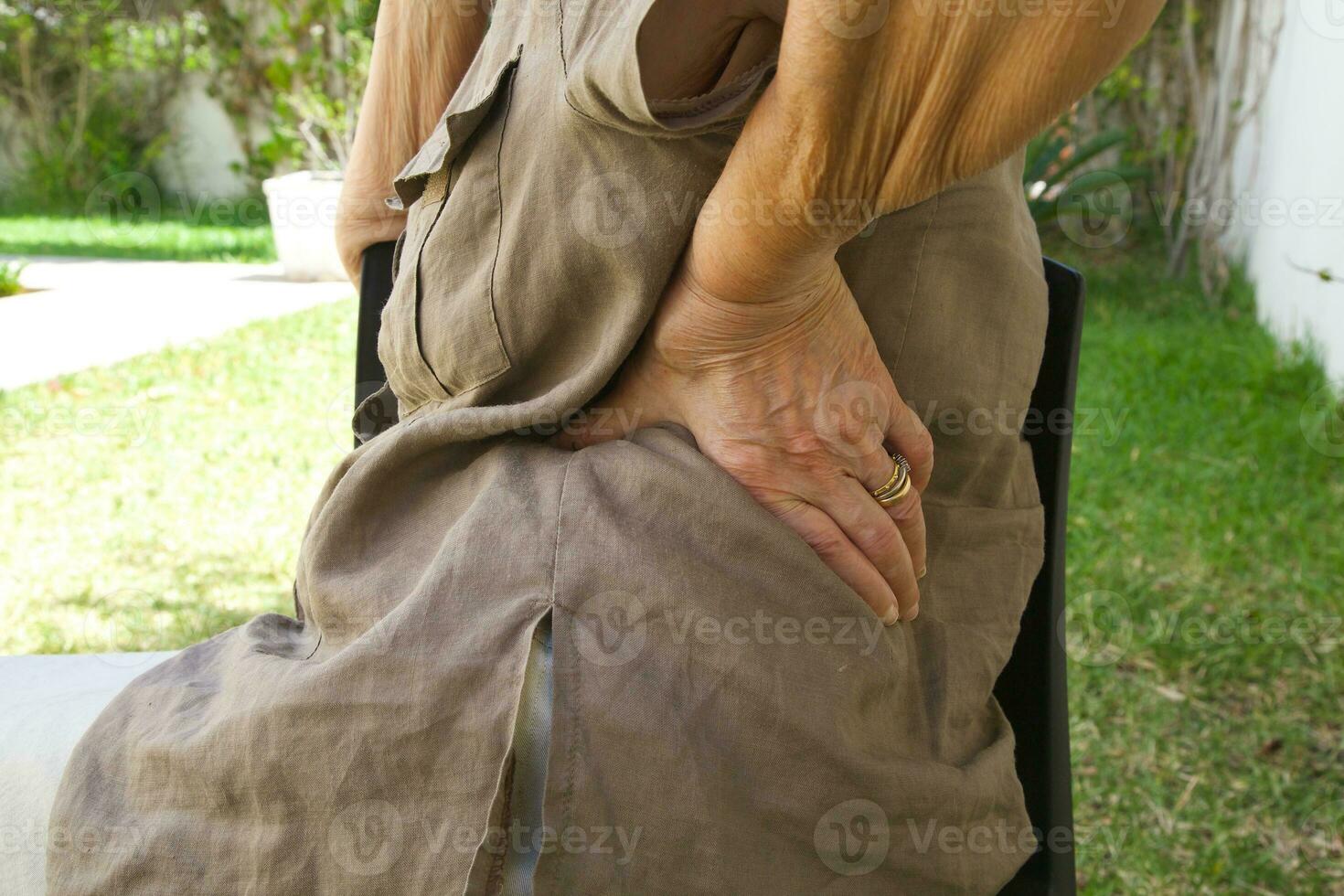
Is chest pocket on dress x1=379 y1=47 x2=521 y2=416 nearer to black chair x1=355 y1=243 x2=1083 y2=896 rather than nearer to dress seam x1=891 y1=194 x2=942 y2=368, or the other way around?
dress seam x1=891 y1=194 x2=942 y2=368

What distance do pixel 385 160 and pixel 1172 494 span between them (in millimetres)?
3092

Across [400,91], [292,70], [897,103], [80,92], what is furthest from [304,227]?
[897,103]

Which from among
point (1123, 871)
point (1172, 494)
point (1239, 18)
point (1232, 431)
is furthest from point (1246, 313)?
point (1123, 871)

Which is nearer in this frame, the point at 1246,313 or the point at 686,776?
the point at 686,776

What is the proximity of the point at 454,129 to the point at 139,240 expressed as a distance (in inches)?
372

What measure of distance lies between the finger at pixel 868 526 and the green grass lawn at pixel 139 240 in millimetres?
8492

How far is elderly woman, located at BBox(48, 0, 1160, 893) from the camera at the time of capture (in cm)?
77

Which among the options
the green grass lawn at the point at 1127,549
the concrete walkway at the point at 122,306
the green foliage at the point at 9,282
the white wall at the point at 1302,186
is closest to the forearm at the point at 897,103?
the green grass lawn at the point at 1127,549

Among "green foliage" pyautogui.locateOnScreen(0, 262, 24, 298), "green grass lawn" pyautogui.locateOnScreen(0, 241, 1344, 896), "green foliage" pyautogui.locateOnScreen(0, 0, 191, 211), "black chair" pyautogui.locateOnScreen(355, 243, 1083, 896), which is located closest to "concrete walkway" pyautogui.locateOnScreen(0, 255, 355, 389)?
"green foliage" pyautogui.locateOnScreen(0, 262, 24, 298)

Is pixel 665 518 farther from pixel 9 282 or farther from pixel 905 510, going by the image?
pixel 9 282

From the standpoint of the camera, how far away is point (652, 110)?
2.56ft

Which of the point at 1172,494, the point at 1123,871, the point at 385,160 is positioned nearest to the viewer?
the point at 385,160

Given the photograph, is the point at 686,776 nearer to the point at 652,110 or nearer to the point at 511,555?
the point at 511,555

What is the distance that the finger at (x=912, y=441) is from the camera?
0.90 metres
